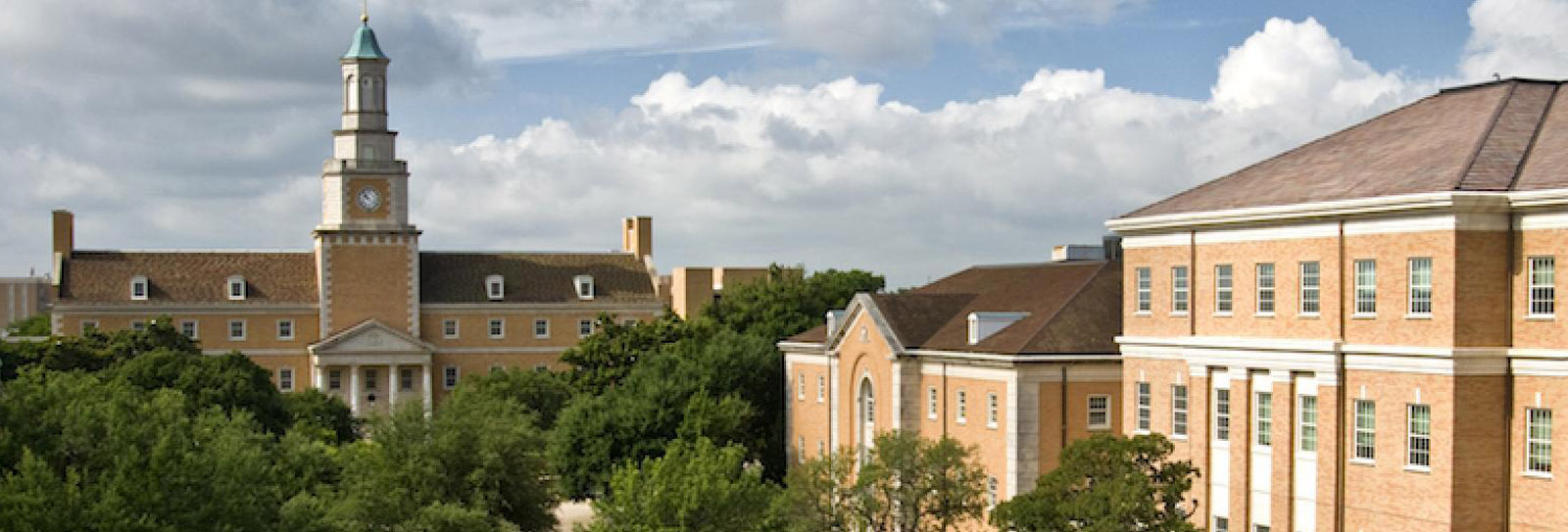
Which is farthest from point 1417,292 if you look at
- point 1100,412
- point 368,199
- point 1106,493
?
point 368,199

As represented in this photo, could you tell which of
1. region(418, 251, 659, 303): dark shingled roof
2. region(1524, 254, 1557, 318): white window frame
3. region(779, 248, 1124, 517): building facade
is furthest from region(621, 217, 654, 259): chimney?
region(1524, 254, 1557, 318): white window frame

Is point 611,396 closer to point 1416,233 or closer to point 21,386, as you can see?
point 21,386

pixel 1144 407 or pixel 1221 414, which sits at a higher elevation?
pixel 1221 414

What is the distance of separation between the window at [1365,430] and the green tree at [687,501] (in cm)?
1487

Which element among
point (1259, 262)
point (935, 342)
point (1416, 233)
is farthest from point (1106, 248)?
point (1416, 233)

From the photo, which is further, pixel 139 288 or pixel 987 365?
pixel 139 288

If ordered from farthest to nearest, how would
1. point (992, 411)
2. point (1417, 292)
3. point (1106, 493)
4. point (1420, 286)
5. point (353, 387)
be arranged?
point (353, 387), point (992, 411), point (1417, 292), point (1420, 286), point (1106, 493)

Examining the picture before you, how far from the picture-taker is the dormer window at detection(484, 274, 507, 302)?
11356cm

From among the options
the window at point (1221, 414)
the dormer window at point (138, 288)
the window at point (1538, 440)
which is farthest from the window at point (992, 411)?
the dormer window at point (138, 288)

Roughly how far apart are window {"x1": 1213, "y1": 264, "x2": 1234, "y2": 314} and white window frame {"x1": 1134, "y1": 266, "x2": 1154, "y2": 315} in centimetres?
315

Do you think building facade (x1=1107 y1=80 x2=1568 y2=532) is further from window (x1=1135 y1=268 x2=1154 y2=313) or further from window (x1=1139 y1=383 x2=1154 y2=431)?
window (x1=1139 y1=383 x2=1154 y2=431)

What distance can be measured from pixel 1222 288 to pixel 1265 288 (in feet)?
6.54

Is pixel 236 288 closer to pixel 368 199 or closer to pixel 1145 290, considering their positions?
pixel 368 199

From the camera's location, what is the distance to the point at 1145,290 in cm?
5150
